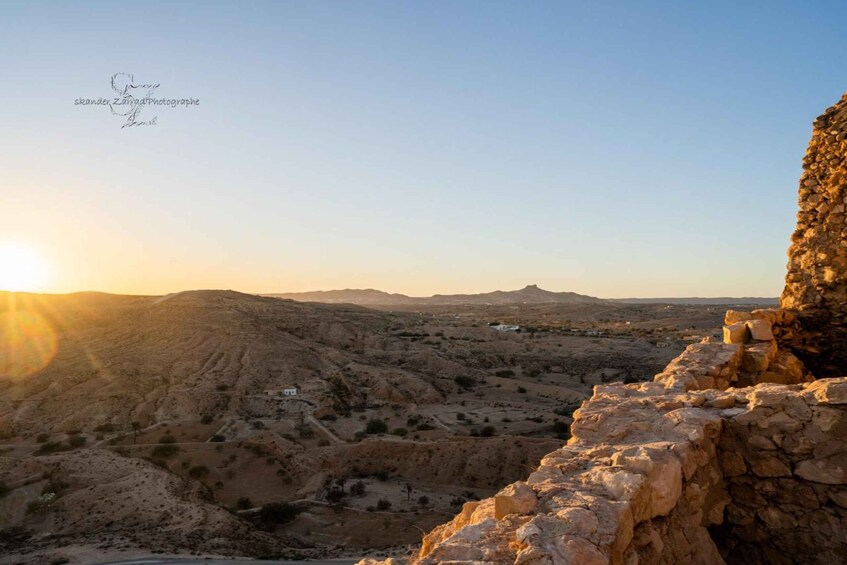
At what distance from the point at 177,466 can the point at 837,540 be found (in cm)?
2737

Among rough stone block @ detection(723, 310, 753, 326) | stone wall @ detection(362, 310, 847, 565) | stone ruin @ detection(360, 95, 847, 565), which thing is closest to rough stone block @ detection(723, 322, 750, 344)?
rough stone block @ detection(723, 310, 753, 326)

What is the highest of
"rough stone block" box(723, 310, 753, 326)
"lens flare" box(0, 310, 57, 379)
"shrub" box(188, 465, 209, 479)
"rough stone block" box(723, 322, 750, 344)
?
"rough stone block" box(723, 310, 753, 326)

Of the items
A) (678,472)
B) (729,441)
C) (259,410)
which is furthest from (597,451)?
(259,410)

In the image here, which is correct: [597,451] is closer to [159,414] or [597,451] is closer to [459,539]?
[459,539]

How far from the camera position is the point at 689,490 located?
159 inches

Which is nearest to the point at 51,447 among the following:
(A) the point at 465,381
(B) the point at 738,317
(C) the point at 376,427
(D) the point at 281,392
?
(D) the point at 281,392

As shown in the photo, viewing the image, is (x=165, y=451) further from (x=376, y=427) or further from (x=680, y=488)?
(x=680, y=488)

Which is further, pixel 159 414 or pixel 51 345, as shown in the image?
pixel 51 345

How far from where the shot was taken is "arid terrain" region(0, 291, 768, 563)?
2016cm

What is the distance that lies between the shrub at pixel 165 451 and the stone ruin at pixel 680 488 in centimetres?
2659

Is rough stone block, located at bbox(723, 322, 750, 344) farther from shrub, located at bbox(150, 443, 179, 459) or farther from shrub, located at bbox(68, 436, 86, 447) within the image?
shrub, located at bbox(68, 436, 86, 447)

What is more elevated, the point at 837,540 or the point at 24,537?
the point at 837,540

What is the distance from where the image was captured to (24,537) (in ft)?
63.4

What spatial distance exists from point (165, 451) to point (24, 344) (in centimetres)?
2376
